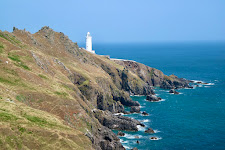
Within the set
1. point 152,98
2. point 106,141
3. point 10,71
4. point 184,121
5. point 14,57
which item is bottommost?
point 106,141

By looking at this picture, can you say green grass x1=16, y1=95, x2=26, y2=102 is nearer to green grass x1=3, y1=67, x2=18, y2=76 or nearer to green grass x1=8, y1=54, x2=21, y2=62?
green grass x1=3, y1=67, x2=18, y2=76

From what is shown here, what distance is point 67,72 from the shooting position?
395ft

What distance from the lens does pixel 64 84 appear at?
99.9 metres

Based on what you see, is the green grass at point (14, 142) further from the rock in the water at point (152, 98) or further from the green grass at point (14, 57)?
the rock in the water at point (152, 98)

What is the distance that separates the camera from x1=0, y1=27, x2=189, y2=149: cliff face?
78.1 metres

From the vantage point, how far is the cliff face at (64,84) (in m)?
78.1

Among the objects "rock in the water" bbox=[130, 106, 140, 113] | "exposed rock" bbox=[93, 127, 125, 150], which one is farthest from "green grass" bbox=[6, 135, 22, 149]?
"rock in the water" bbox=[130, 106, 140, 113]

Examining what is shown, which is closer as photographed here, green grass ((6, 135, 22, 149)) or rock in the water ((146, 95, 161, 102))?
green grass ((6, 135, 22, 149))

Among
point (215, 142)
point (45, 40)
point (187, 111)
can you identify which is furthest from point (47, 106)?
point (45, 40)

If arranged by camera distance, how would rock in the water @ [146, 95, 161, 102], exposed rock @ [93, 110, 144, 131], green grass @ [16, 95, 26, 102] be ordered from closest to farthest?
green grass @ [16, 95, 26, 102] < exposed rock @ [93, 110, 144, 131] < rock in the water @ [146, 95, 161, 102]

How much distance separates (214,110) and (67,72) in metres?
71.4

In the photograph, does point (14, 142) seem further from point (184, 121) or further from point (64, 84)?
point (184, 121)

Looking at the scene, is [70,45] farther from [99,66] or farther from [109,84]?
[109,84]

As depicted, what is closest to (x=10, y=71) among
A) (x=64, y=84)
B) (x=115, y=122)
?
(x=64, y=84)
